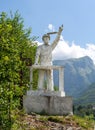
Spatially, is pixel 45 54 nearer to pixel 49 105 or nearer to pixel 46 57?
pixel 46 57

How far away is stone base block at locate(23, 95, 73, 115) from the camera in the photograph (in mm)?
22281

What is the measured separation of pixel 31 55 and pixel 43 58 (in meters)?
15.9

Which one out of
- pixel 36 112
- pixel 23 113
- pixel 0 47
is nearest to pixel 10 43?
pixel 0 47

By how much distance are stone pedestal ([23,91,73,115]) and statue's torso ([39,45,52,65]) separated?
2.28 meters

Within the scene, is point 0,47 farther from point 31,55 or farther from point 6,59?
point 31,55

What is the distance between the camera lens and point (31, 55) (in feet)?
130

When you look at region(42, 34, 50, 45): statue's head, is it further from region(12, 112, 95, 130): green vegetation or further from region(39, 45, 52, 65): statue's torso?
region(12, 112, 95, 130): green vegetation

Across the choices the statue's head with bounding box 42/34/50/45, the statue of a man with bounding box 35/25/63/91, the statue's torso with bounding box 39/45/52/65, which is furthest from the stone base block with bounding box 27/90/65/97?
the statue's head with bounding box 42/34/50/45

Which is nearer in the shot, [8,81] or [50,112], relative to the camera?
[8,81]

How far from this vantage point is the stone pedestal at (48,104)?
2228cm

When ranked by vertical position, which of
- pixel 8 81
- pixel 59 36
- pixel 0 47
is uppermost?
pixel 59 36

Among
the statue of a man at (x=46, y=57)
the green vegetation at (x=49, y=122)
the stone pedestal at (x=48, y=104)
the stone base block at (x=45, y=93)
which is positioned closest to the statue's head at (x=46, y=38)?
the statue of a man at (x=46, y=57)

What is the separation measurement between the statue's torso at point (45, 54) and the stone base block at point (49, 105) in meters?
2.35

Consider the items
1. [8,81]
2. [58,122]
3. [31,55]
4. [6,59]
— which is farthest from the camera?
[31,55]
